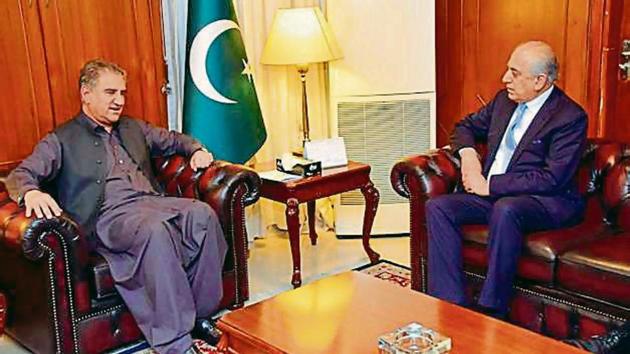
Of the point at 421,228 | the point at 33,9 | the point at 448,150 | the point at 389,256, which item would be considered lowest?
the point at 389,256

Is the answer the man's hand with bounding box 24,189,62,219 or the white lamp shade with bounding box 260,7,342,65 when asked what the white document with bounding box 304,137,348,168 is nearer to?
the white lamp shade with bounding box 260,7,342,65

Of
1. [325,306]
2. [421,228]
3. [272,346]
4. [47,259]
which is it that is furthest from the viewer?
[421,228]

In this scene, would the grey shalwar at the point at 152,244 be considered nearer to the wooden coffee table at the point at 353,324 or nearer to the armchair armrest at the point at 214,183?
the armchair armrest at the point at 214,183

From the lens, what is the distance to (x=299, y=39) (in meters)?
3.75

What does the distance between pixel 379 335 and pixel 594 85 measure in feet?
7.77

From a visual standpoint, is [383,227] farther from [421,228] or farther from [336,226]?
[421,228]

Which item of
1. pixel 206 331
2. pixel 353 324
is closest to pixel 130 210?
pixel 206 331

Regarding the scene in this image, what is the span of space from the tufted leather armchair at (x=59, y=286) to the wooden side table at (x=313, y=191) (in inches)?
15.8

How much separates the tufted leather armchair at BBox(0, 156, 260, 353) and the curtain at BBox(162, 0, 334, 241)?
1.10 metres

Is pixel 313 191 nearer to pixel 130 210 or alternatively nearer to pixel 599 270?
pixel 130 210

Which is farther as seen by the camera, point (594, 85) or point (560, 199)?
point (594, 85)

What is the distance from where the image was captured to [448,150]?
10.7 feet

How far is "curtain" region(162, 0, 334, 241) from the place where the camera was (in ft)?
12.9

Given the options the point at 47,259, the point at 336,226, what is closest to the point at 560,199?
the point at 336,226
